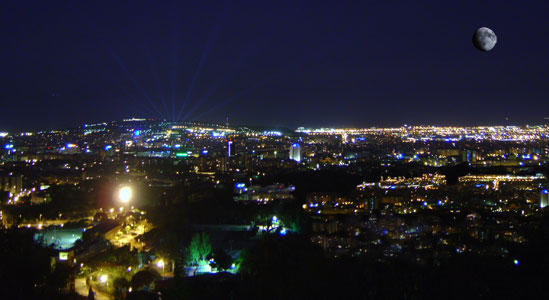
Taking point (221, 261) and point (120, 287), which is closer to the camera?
point (120, 287)

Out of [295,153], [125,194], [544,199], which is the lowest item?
[544,199]

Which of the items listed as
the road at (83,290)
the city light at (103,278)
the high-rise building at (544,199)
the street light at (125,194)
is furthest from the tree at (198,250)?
the high-rise building at (544,199)

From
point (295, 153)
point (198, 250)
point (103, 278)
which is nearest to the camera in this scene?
point (103, 278)

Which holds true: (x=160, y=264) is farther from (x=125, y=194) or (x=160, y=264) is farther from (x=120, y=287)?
(x=125, y=194)

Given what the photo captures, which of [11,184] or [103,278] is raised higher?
[11,184]

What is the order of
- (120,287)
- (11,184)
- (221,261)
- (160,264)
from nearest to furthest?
(120,287) → (221,261) → (160,264) → (11,184)

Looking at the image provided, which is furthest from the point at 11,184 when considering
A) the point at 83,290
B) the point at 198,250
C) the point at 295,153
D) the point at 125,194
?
the point at 295,153

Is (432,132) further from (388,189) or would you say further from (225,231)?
(225,231)
